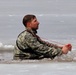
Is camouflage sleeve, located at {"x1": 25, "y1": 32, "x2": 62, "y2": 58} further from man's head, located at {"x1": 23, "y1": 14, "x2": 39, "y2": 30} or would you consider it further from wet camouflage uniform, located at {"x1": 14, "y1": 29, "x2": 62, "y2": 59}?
man's head, located at {"x1": 23, "y1": 14, "x2": 39, "y2": 30}

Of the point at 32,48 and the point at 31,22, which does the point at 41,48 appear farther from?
the point at 31,22

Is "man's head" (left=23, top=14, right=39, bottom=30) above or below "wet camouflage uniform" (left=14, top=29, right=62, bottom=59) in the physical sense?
above

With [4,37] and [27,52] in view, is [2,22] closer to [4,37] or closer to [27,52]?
[4,37]

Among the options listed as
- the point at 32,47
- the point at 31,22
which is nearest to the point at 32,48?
the point at 32,47

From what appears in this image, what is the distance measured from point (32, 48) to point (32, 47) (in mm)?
20

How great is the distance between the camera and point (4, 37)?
301 inches

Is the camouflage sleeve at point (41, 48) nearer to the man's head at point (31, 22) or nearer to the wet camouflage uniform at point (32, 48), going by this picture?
the wet camouflage uniform at point (32, 48)

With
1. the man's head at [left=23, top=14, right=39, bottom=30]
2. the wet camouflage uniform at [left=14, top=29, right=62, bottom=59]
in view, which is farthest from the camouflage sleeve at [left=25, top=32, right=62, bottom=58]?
the man's head at [left=23, top=14, right=39, bottom=30]

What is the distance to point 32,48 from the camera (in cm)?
515

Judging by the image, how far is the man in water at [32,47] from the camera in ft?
16.8

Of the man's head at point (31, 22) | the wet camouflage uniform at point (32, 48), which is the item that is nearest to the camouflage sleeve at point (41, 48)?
the wet camouflage uniform at point (32, 48)

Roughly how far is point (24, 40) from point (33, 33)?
138 mm

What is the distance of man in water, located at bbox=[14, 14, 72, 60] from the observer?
512 cm
